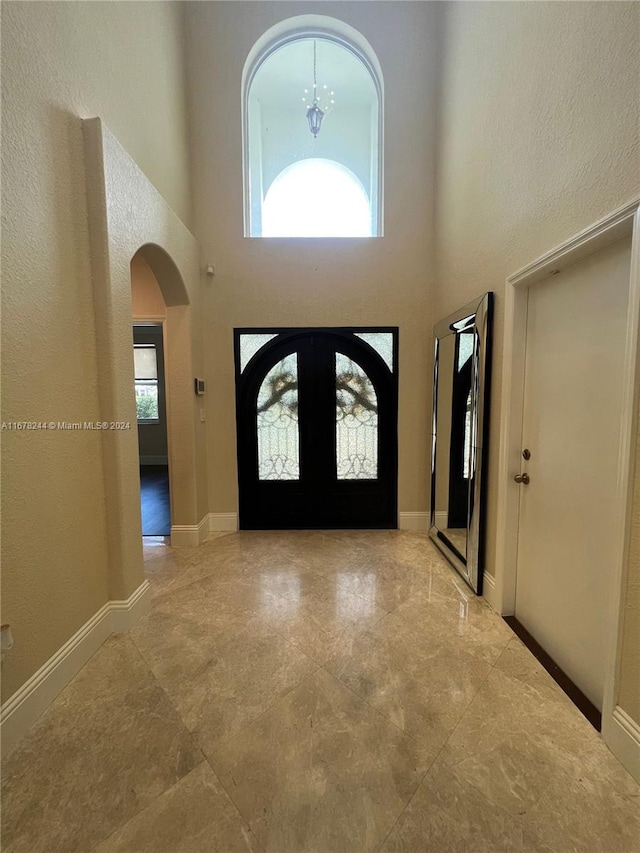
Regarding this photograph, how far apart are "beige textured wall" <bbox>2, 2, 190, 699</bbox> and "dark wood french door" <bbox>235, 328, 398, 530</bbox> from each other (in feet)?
5.74

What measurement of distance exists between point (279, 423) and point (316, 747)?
2671 mm

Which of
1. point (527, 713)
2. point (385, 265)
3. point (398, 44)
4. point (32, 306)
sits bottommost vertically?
point (527, 713)

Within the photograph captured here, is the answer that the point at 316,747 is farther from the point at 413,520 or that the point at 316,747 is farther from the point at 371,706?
the point at 413,520

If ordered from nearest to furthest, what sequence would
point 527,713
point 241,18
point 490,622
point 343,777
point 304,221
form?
1. point 343,777
2. point 527,713
3. point 490,622
4. point 241,18
5. point 304,221

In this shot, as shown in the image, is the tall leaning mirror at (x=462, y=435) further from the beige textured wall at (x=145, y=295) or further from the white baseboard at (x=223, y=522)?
the beige textured wall at (x=145, y=295)

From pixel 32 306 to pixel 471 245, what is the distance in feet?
9.26

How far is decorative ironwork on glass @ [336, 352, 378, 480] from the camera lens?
3627 millimetres

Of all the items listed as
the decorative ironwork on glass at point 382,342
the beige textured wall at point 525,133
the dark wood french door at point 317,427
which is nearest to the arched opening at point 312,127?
the beige textured wall at point 525,133

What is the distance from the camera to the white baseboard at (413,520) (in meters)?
3.70

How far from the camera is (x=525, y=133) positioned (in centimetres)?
195

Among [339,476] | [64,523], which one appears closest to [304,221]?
[339,476]

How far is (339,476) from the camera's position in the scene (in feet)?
12.2

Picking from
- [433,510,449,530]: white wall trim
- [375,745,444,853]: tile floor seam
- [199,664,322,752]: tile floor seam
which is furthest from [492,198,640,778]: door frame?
[433,510,449,530]: white wall trim

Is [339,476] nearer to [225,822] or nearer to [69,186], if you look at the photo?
[225,822]
